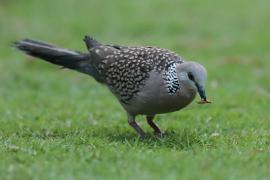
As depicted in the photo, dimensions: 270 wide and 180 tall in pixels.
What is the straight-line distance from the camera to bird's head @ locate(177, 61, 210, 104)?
6.78 meters

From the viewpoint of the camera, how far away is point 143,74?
7.44m

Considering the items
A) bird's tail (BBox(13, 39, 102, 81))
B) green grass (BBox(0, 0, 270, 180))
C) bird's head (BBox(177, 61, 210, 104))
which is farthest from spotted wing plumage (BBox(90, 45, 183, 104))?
green grass (BBox(0, 0, 270, 180))

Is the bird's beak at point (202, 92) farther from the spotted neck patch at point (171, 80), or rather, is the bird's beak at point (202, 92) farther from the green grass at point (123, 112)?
the green grass at point (123, 112)

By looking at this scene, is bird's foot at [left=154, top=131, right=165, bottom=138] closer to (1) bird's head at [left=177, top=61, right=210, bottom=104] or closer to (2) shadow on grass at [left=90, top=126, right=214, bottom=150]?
(2) shadow on grass at [left=90, top=126, right=214, bottom=150]

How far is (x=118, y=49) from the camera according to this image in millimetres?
7957

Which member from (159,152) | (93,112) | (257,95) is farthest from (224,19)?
(159,152)

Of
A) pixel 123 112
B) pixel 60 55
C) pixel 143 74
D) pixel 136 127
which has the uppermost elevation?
pixel 143 74

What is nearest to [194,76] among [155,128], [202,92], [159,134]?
[202,92]

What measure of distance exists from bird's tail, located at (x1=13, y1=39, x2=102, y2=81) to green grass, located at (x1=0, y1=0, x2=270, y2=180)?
716 mm

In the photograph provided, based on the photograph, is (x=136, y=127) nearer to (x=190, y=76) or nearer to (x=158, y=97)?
(x=158, y=97)

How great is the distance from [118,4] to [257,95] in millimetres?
9410

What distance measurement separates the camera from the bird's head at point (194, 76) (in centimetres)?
678

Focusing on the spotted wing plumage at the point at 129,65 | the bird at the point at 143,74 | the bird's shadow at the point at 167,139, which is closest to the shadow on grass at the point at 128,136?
the bird's shadow at the point at 167,139

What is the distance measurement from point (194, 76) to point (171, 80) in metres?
0.37
